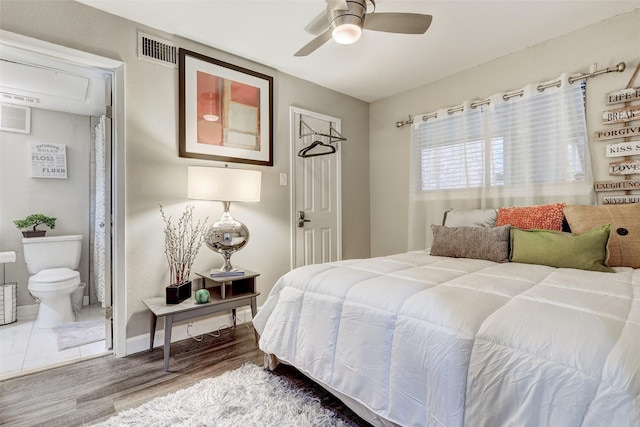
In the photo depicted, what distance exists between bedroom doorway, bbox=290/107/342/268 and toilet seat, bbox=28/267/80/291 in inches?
81.6

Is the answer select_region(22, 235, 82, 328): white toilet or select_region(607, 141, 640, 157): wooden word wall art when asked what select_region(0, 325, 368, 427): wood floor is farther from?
select_region(607, 141, 640, 157): wooden word wall art

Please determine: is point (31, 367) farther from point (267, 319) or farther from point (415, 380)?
point (415, 380)

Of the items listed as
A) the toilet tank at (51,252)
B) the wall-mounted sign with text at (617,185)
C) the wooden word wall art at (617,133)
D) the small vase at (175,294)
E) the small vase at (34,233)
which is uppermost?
the wooden word wall art at (617,133)

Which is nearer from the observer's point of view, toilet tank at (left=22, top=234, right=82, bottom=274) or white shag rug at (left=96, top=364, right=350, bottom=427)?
white shag rug at (left=96, top=364, right=350, bottom=427)

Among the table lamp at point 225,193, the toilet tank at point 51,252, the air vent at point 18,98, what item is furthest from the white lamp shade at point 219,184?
the air vent at point 18,98

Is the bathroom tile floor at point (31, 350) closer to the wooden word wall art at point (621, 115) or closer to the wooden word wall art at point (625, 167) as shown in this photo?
the wooden word wall art at point (625, 167)

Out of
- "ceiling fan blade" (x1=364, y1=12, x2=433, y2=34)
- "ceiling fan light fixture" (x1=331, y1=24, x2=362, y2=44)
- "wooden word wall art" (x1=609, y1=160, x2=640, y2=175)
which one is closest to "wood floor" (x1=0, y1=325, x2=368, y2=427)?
"ceiling fan light fixture" (x1=331, y1=24, x2=362, y2=44)

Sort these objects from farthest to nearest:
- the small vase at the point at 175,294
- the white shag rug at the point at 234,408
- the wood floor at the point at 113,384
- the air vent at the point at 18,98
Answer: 1. the air vent at the point at 18,98
2. the small vase at the point at 175,294
3. the wood floor at the point at 113,384
4. the white shag rug at the point at 234,408

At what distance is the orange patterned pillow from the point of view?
2145 millimetres

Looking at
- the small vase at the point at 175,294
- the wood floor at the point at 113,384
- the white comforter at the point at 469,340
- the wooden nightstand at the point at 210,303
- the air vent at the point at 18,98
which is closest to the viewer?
the white comforter at the point at 469,340

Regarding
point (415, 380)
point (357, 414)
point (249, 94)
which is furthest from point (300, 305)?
point (249, 94)

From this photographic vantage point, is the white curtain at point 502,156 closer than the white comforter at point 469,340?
No

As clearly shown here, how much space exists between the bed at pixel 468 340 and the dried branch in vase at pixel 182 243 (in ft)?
3.24

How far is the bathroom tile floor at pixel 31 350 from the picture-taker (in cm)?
202
